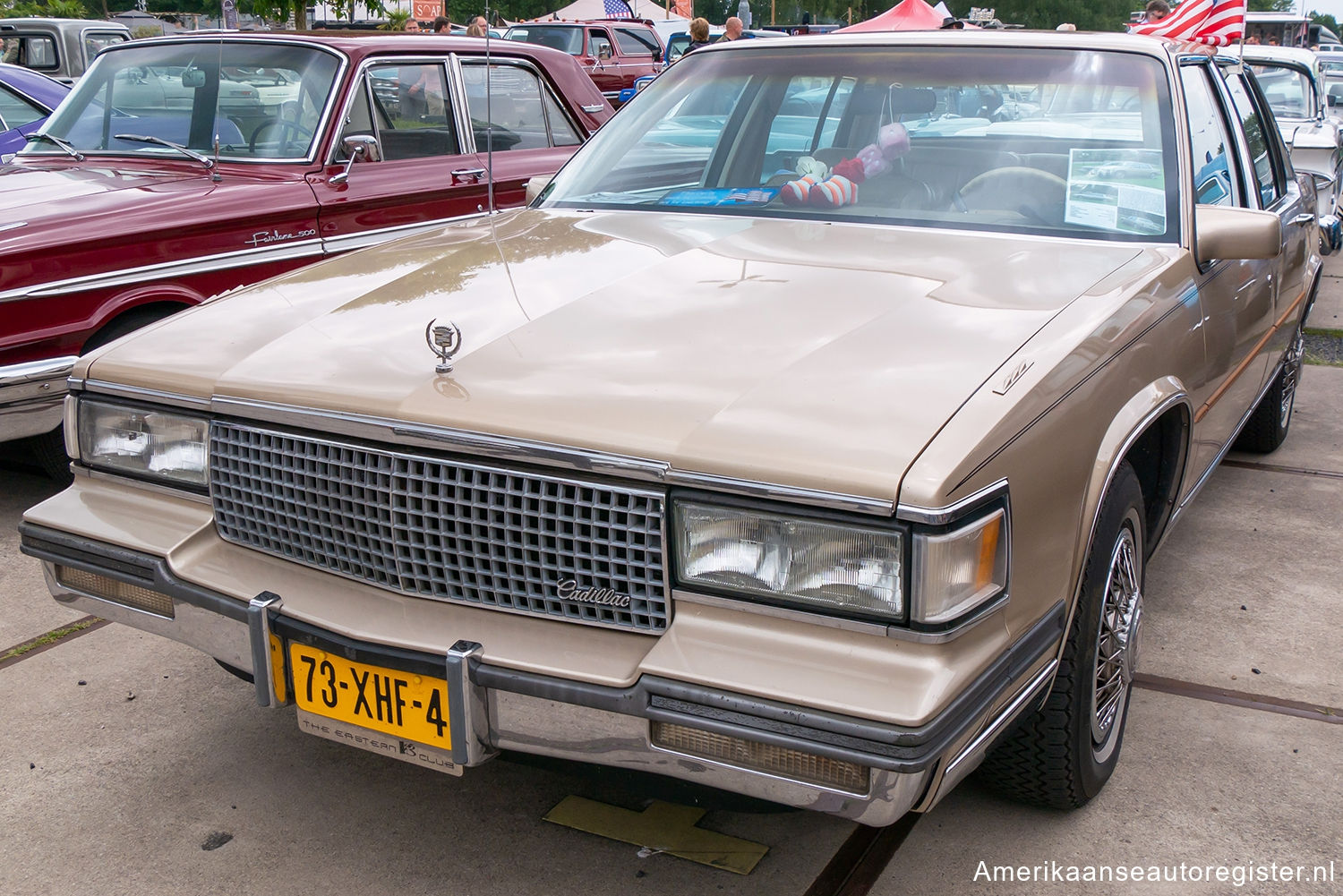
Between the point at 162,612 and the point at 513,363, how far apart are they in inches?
35.8

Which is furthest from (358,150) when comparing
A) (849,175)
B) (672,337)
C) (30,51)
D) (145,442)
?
(30,51)

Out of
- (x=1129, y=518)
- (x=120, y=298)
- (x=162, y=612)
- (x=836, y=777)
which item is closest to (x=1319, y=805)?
(x=1129, y=518)

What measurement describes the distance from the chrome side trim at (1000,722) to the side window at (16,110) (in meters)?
7.56

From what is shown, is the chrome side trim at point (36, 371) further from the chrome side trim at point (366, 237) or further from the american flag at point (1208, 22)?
the american flag at point (1208, 22)

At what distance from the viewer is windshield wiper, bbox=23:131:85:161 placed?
5238 mm

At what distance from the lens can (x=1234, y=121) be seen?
380cm

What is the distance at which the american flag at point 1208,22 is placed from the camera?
5.38m

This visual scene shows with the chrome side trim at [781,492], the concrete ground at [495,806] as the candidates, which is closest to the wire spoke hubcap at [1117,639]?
the concrete ground at [495,806]

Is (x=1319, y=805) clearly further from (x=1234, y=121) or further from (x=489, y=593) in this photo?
(x=1234, y=121)

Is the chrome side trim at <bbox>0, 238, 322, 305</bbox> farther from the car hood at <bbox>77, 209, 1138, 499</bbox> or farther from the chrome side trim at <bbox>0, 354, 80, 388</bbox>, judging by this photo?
the car hood at <bbox>77, 209, 1138, 499</bbox>

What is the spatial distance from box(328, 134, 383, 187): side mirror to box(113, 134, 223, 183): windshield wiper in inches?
18.8

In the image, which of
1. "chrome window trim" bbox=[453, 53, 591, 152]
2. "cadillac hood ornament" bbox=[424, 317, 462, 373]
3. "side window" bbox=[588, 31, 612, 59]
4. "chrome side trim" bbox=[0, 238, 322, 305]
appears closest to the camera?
"cadillac hood ornament" bbox=[424, 317, 462, 373]

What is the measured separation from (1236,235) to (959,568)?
1537 millimetres

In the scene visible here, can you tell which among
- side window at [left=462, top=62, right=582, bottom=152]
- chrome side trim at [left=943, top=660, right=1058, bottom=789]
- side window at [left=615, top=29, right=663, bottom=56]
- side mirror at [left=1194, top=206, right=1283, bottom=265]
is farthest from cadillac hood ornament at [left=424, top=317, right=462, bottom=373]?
side window at [left=615, top=29, right=663, bottom=56]
